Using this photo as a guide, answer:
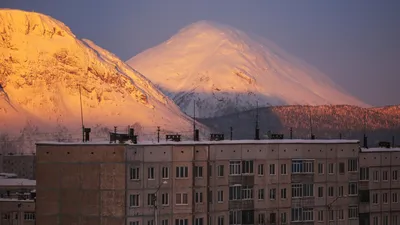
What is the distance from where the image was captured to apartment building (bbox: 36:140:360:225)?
69062mm

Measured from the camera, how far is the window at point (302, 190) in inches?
3088

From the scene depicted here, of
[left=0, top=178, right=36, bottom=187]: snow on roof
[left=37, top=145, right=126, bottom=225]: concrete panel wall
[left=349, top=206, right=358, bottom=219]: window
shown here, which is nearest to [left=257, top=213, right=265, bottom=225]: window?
[left=349, top=206, right=358, bottom=219]: window

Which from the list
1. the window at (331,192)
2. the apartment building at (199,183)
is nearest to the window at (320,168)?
the apartment building at (199,183)

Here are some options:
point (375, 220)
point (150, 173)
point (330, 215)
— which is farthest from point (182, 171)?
point (375, 220)

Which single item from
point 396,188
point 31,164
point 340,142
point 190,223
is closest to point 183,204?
point 190,223

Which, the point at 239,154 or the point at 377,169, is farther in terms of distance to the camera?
the point at 377,169

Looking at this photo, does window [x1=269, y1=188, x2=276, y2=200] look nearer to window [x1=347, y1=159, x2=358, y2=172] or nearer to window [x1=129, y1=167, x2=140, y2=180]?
window [x1=347, y1=159, x2=358, y2=172]

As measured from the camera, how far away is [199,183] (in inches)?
2872

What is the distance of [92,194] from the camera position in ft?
226

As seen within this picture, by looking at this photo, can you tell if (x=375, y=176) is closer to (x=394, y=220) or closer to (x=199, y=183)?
(x=394, y=220)

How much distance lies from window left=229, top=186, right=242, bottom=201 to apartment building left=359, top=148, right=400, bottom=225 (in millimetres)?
11159

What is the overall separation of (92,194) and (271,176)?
44.9 ft

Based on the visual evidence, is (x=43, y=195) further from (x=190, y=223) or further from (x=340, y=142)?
(x=340, y=142)

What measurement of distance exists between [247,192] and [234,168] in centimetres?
178
